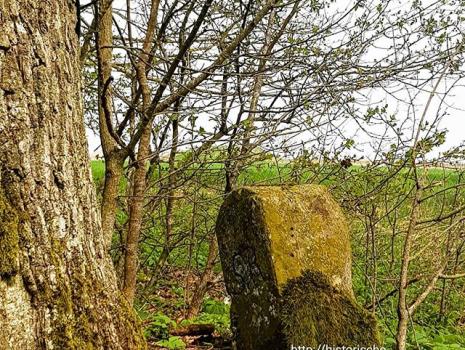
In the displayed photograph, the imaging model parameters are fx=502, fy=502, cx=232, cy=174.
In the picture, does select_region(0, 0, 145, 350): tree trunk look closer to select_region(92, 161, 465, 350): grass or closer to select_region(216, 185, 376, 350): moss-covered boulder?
select_region(216, 185, 376, 350): moss-covered boulder

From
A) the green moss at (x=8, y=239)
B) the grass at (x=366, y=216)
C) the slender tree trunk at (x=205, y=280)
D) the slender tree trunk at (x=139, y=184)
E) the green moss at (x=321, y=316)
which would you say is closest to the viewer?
the green moss at (x=8, y=239)

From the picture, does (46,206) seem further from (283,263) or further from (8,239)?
(283,263)

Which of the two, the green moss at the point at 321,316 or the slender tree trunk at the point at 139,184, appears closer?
the green moss at the point at 321,316

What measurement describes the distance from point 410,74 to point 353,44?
0.58 metres

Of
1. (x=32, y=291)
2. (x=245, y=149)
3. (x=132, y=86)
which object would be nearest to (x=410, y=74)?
(x=245, y=149)

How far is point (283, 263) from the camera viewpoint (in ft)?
8.61

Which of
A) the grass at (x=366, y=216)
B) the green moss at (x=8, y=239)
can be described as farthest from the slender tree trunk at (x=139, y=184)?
the green moss at (x=8, y=239)

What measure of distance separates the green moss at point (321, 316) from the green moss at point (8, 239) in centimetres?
140

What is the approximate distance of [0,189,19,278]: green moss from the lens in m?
1.60

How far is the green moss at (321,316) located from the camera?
256cm

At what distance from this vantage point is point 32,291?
1.65 meters

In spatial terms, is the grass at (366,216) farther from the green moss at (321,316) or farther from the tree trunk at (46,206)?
the tree trunk at (46,206)

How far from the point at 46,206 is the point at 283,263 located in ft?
4.35

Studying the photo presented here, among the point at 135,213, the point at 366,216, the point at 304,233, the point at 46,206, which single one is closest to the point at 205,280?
the point at 135,213
